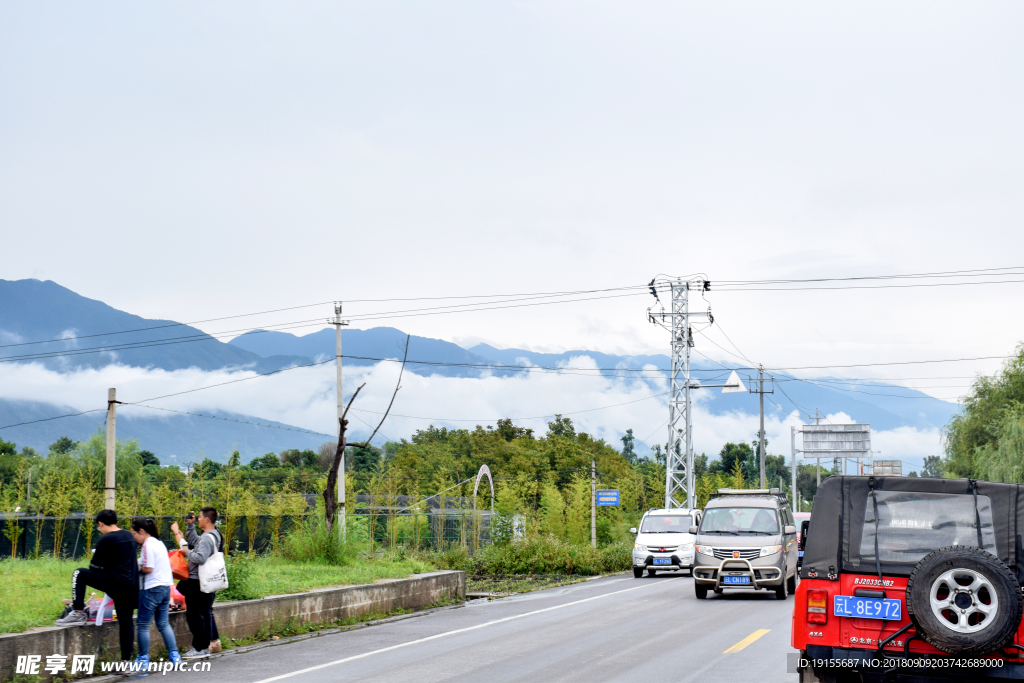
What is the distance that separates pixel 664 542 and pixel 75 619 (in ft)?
70.0

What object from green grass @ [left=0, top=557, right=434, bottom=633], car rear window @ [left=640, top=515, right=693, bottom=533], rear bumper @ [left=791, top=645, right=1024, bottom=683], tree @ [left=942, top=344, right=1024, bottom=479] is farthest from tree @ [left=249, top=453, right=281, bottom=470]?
rear bumper @ [left=791, top=645, right=1024, bottom=683]

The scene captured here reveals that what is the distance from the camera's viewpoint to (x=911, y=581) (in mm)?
6801

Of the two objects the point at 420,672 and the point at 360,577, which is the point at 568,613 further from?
the point at 420,672

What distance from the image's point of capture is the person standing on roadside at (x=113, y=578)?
34.5ft

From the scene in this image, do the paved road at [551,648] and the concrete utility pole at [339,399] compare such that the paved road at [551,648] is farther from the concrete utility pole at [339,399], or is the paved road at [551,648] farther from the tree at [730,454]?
the tree at [730,454]

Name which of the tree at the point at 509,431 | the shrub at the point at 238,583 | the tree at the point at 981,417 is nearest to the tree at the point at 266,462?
the tree at the point at 509,431

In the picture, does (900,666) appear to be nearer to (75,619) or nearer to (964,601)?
(964,601)

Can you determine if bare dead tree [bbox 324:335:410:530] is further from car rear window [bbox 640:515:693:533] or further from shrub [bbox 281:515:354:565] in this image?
car rear window [bbox 640:515:693:533]

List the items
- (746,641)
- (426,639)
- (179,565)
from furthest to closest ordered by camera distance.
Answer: (426,639) < (746,641) < (179,565)

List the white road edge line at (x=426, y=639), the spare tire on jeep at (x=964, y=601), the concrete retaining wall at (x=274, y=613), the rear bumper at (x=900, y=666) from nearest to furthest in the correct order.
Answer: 1. the spare tire on jeep at (x=964, y=601)
2. the rear bumper at (x=900, y=666)
3. the concrete retaining wall at (x=274, y=613)
4. the white road edge line at (x=426, y=639)

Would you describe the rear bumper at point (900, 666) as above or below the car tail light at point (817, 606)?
below

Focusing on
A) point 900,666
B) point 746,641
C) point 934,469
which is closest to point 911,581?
point 900,666

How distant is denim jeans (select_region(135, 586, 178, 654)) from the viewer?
1087cm

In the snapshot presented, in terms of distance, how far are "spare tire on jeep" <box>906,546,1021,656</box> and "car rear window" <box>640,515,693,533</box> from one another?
940 inches
